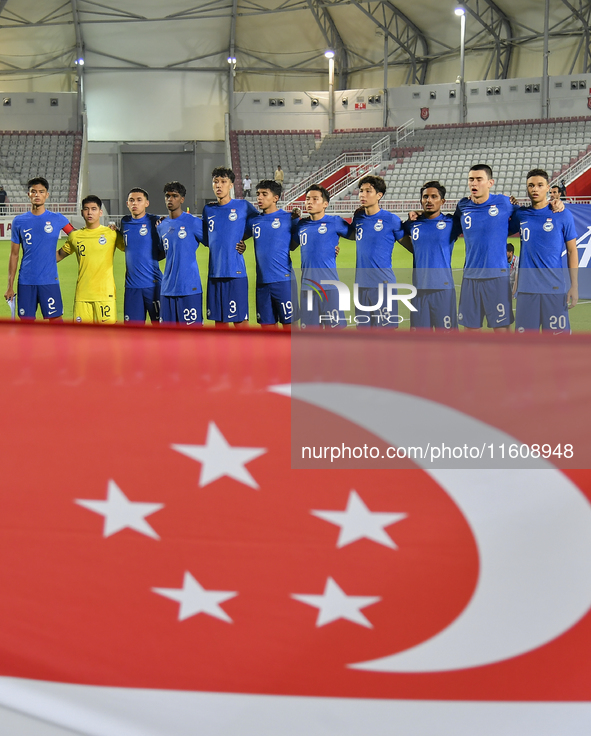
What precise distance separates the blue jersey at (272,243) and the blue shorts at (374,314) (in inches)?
61.5

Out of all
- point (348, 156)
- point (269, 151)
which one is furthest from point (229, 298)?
point (269, 151)

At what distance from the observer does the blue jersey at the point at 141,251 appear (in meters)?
5.96

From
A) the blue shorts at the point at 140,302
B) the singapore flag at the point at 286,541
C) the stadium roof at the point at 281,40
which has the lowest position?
the singapore flag at the point at 286,541

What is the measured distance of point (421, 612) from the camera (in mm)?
1548

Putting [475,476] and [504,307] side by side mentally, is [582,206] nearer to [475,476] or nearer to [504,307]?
[504,307]

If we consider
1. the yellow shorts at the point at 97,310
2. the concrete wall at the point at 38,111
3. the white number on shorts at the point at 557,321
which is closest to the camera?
the white number on shorts at the point at 557,321

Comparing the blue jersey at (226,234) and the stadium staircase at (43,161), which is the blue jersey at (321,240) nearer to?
the blue jersey at (226,234)

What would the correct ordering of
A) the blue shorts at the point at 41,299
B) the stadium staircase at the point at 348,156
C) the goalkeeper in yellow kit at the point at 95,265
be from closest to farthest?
the goalkeeper in yellow kit at the point at 95,265
the blue shorts at the point at 41,299
the stadium staircase at the point at 348,156

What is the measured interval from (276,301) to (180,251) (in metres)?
0.91

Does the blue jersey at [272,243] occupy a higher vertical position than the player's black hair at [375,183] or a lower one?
lower

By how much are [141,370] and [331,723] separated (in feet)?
2.96

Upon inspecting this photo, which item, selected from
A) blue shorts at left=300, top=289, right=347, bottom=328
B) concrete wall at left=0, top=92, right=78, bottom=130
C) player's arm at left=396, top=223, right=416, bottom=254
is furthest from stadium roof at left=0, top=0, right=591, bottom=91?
blue shorts at left=300, top=289, right=347, bottom=328

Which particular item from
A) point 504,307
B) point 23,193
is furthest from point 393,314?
point 23,193

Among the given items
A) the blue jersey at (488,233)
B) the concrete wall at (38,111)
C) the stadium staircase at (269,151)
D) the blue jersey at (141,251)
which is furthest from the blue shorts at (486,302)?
the concrete wall at (38,111)
